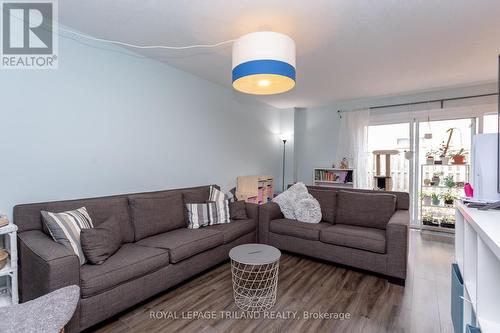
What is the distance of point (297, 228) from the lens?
3125mm

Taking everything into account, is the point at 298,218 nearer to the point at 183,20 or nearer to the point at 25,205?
the point at 183,20

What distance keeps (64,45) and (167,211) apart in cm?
186

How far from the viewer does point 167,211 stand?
2805mm

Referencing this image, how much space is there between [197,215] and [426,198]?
391cm

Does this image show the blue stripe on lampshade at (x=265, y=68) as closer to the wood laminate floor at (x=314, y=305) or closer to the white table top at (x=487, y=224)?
the white table top at (x=487, y=224)

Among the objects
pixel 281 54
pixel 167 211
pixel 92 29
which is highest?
pixel 92 29

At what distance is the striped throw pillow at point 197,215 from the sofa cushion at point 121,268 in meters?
0.73

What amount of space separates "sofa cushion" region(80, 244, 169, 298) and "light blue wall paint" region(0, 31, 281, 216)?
865 millimetres

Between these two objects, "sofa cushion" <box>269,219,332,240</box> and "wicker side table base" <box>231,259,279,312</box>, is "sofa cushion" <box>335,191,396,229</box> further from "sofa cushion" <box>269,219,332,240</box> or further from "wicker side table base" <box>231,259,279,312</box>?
"wicker side table base" <box>231,259,279,312</box>

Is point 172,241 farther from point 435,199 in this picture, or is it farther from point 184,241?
point 435,199

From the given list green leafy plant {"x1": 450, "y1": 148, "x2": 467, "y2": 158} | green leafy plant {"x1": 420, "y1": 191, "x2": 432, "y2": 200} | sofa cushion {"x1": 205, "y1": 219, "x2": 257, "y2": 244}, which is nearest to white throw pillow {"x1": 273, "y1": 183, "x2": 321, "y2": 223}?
sofa cushion {"x1": 205, "y1": 219, "x2": 257, "y2": 244}

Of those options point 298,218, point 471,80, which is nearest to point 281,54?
point 298,218

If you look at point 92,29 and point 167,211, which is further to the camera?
point 167,211

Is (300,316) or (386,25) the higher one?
(386,25)
